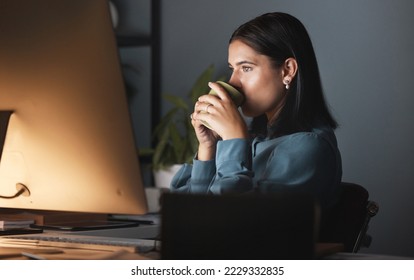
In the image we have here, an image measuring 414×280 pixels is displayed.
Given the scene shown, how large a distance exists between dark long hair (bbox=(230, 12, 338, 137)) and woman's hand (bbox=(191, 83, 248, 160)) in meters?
0.16

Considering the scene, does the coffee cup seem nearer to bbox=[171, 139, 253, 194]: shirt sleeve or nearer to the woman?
the woman

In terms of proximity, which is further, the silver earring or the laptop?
the silver earring

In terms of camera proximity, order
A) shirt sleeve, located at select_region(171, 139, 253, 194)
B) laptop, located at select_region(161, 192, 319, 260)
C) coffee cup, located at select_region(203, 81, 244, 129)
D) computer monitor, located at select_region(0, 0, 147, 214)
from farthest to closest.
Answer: coffee cup, located at select_region(203, 81, 244, 129), shirt sleeve, located at select_region(171, 139, 253, 194), computer monitor, located at select_region(0, 0, 147, 214), laptop, located at select_region(161, 192, 319, 260)

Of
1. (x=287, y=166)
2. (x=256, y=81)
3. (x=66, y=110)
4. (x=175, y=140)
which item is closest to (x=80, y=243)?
(x=66, y=110)

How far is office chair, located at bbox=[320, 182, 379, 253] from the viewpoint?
1.25 meters

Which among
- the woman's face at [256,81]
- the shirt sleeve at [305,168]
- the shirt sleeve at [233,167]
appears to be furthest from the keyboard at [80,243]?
the woman's face at [256,81]

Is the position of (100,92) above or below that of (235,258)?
above

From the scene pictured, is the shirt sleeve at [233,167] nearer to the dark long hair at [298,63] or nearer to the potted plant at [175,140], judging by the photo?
the dark long hair at [298,63]

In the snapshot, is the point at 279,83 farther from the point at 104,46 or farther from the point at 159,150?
the point at 159,150

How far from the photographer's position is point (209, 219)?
70 cm

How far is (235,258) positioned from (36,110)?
1.56 feet

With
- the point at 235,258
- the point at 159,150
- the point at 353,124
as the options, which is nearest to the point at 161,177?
the point at 159,150

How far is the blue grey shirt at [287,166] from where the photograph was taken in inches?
49.2

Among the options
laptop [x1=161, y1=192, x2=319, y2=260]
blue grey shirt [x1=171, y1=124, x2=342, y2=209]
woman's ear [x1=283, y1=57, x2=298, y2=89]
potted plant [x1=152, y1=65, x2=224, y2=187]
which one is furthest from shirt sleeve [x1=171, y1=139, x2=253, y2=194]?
potted plant [x1=152, y1=65, x2=224, y2=187]
